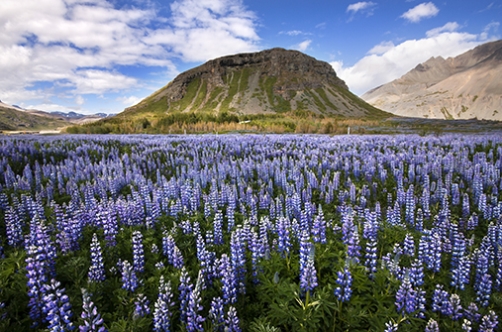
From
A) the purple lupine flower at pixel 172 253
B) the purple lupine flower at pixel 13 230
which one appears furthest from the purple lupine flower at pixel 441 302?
the purple lupine flower at pixel 13 230

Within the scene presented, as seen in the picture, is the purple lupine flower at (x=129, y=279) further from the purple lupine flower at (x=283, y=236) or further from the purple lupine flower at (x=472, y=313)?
the purple lupine flower at (x=472, y=313)

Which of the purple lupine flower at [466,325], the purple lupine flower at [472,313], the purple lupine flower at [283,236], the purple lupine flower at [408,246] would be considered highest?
the purple lupine flower at [283,236]

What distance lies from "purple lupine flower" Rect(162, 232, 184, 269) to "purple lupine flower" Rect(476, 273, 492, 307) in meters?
3.52

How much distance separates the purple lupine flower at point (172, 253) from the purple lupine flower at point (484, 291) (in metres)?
3.52

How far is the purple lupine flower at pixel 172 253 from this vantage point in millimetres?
3289

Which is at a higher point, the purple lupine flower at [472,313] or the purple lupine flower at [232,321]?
the purple lupine flower at [232,321]

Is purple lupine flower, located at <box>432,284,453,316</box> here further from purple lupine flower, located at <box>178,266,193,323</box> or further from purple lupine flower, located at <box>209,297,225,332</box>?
purple lupine flower, located at <box>178,266,193,323</box>

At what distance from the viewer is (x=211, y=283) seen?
10.6 feet

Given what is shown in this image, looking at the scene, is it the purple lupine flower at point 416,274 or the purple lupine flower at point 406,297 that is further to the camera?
the purple lupine flower at point 416,274

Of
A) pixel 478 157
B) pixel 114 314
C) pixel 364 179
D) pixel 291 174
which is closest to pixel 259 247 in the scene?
pixel 114 314

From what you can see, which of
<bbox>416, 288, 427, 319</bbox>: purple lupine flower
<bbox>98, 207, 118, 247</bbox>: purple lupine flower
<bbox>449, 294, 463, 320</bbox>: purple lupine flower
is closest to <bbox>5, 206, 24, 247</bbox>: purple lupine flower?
<bbox>98, 207, 118, 247</bbox>: purple lupine flower

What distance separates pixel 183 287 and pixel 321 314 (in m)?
1.42

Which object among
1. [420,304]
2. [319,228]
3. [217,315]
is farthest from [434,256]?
[217,315]

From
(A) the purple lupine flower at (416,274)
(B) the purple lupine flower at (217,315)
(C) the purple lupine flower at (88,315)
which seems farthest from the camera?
(A) the purple lupine flower at (416,274)
